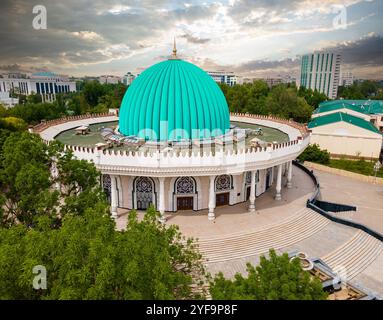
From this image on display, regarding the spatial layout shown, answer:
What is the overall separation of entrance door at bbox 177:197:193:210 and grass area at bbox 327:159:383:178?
28.9m

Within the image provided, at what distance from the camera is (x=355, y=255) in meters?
20.4

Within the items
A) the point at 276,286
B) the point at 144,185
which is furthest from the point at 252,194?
the point at 276,286

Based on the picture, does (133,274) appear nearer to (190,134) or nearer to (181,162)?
(181,162)

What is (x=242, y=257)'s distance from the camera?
18859mm

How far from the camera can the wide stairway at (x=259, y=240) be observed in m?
18.9

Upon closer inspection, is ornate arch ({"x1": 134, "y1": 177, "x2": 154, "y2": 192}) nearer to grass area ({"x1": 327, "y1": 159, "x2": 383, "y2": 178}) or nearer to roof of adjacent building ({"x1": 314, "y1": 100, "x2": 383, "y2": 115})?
grass area ({"x1": 327, "y1": 159, "x2": 383, "y2": 178})

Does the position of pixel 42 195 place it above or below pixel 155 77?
below

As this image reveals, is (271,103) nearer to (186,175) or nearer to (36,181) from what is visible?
(186,175)

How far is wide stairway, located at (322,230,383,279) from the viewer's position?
19125 mm

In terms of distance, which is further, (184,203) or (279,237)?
(184,203)

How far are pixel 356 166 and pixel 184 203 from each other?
31787 mm

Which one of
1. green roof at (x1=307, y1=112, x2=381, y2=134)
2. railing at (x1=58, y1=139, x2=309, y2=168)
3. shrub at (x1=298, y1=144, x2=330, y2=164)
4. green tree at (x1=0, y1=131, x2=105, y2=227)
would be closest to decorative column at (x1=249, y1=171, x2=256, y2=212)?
railing at (x1=58, y1=139, x2=309, y2=168)
